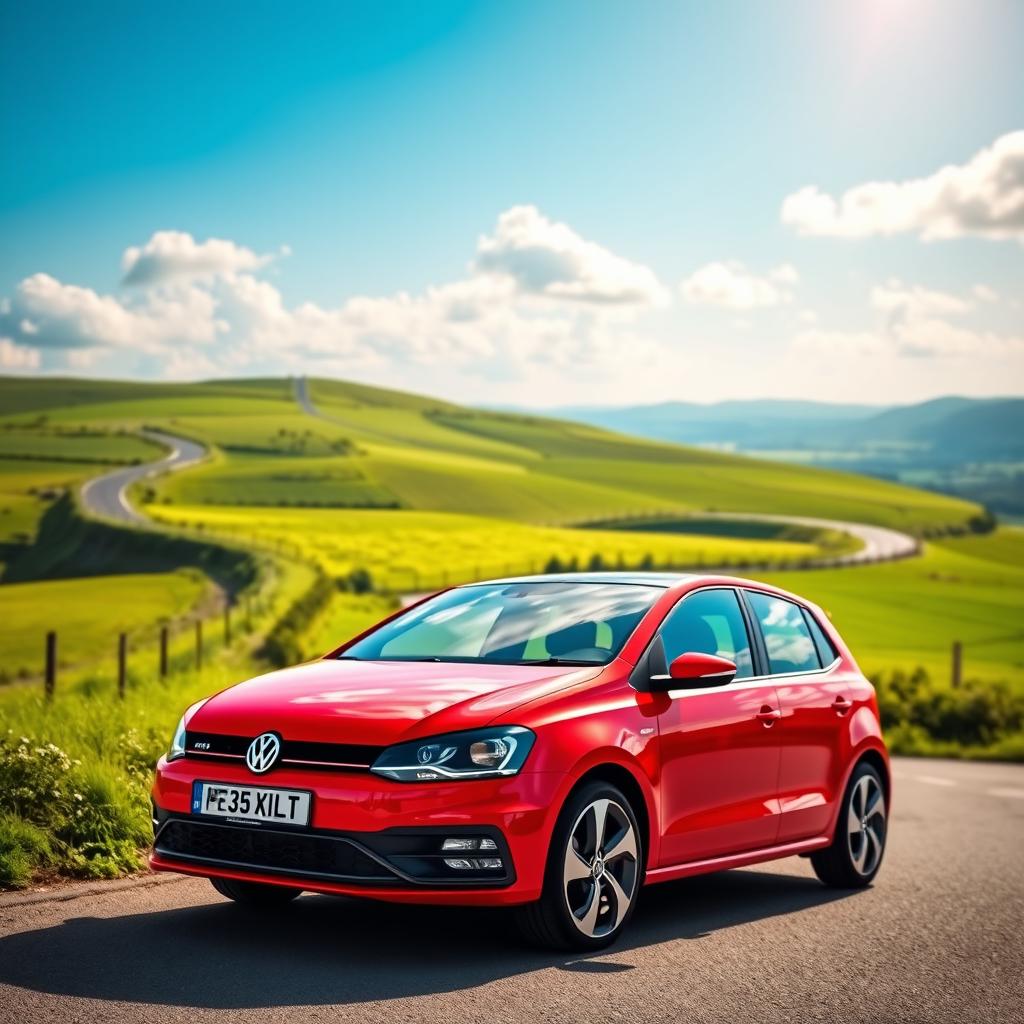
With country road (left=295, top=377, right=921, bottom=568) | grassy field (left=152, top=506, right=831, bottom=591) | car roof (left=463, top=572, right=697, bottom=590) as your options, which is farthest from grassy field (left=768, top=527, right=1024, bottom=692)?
car roof (left=463, top=572, right=697, bottom=590)

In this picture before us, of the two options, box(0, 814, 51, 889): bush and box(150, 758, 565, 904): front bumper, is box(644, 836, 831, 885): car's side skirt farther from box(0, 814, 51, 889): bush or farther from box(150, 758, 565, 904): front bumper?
box(0, 814, 51, 889): bush

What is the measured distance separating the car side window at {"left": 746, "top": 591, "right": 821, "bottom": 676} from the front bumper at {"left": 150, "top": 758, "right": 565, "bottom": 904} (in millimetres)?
2562

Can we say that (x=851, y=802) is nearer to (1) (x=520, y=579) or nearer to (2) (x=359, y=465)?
(1) (x=520, y=579)

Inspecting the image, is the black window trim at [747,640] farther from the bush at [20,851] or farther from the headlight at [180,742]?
the bush at [20,851]

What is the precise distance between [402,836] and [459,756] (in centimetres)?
38

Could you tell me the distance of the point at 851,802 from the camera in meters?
9.49

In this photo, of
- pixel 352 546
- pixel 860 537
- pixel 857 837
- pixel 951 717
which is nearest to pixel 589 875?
pixel 857 837

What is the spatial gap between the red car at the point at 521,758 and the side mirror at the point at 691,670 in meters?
0.01

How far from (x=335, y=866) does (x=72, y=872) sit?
242 cm

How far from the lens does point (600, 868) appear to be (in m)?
7.04

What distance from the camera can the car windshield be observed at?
777 centimetres

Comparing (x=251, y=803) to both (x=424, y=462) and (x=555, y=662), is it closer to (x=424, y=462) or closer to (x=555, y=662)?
(x=555, y=662)

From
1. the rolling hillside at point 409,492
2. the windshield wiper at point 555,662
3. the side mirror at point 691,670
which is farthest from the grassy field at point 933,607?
the windshield wiper at point 555,662

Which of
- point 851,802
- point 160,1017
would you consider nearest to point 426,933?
point 160,1017
